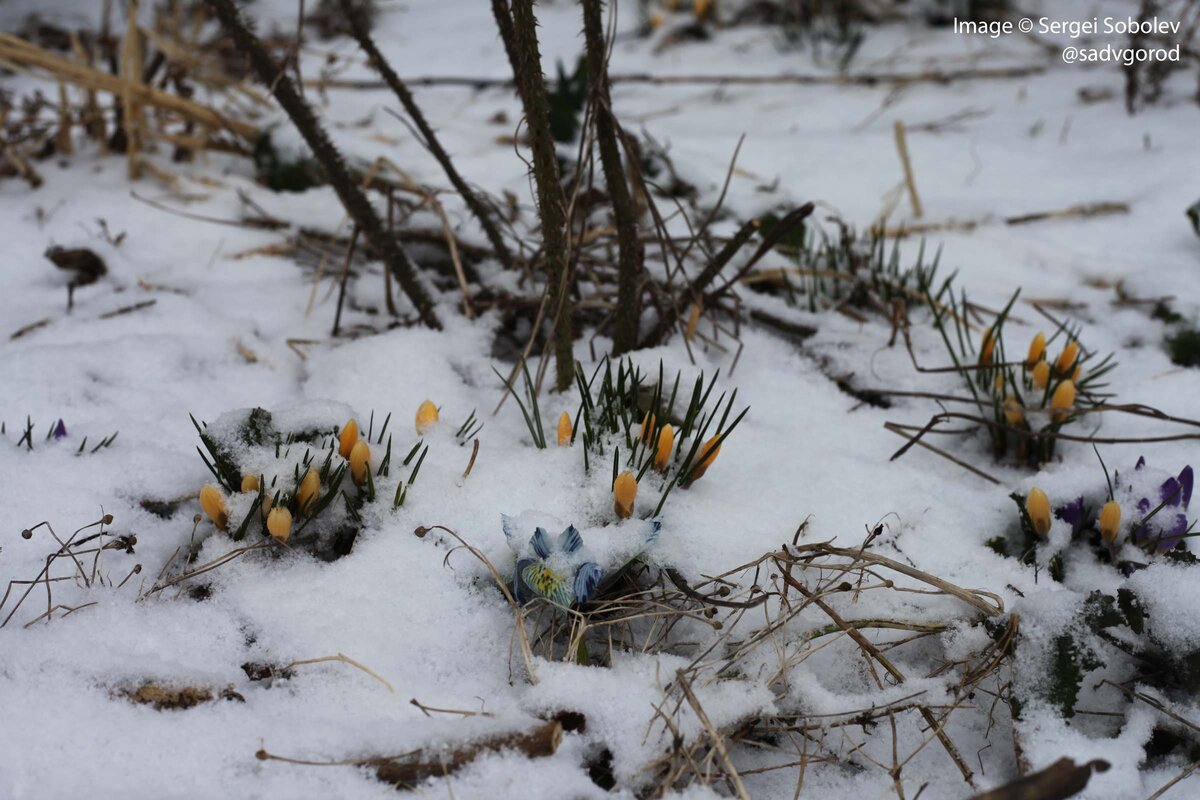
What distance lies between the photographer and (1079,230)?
2.91 metres

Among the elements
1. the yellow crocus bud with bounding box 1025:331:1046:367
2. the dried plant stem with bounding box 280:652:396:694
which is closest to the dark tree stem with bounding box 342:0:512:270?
the dried plant stem with bounding box 280:652:396:694

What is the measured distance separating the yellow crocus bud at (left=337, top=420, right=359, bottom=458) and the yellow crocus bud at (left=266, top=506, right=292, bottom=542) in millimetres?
172

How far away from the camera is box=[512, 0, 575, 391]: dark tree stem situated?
1.52 m

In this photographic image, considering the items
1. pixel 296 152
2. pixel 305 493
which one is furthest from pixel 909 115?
pixel 305 493

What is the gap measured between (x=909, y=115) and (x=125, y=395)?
11.5ft

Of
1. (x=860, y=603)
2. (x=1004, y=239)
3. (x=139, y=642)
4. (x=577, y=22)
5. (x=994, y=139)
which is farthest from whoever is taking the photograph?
(x=577, y=22)

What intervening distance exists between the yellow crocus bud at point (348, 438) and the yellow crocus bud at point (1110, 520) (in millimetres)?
1404

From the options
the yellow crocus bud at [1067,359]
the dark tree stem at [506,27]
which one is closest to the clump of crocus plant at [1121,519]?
the yellow crocus bud at [1067,359]

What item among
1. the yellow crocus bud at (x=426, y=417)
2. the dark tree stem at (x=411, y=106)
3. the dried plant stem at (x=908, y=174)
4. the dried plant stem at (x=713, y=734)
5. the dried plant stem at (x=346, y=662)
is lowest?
the dried plant stem at (x=713, y=734)

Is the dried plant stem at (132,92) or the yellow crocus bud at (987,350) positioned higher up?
the dried plant stem at (132,92)

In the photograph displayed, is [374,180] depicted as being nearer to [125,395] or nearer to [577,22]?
[125,395]

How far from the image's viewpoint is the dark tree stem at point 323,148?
186cm

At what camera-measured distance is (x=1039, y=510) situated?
5.13 feet

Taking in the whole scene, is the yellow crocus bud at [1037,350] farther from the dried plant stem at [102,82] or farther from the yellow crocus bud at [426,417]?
the dried plant stem at [102,82]
